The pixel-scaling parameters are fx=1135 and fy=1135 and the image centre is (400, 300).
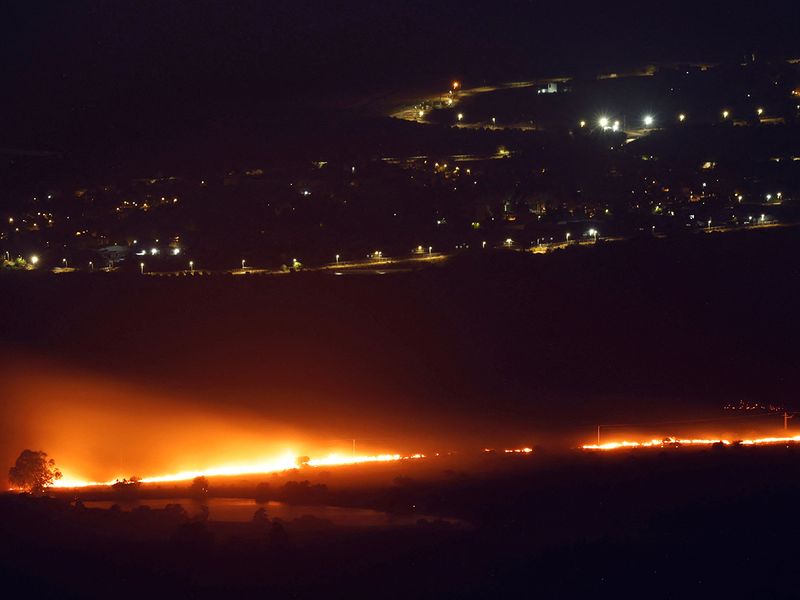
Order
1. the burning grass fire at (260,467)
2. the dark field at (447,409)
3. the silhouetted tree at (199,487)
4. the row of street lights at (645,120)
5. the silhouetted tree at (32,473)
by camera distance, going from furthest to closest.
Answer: the row of street lights at (645,120), the burning grass fire at (260,467), the silhouetted tree at (32,473), the silhouetted tree at (199,487), the dark field at (447,409)

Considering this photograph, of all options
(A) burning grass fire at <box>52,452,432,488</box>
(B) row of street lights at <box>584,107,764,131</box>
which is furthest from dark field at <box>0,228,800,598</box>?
(B) row of street lights at <box>584,107,764,131</box>

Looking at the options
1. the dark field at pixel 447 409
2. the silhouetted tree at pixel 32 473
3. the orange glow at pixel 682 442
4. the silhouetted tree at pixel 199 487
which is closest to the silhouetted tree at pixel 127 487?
the dark field at pixel 447 409

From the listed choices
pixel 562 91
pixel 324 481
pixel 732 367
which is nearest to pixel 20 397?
pixel 324 481

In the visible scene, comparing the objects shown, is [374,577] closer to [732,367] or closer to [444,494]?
[444,494]

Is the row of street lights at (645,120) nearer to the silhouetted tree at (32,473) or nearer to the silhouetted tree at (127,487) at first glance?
the silhouetted tree at (127,487)

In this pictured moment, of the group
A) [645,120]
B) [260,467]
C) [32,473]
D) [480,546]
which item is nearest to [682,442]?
[480,546]

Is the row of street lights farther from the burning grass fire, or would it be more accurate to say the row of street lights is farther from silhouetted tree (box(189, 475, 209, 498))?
silhouetted tree (box(189, 475, 209, 498))
